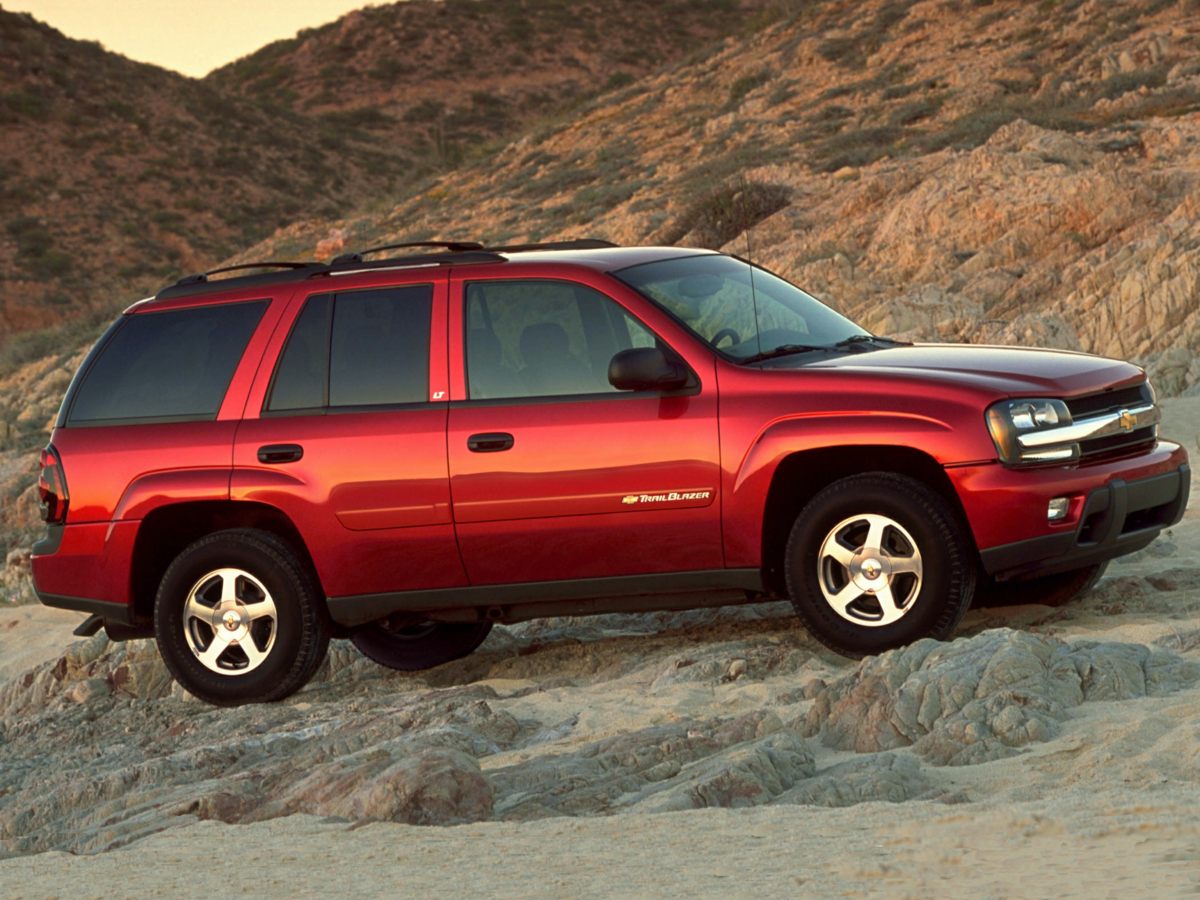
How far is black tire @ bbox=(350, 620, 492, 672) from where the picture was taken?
915 cm

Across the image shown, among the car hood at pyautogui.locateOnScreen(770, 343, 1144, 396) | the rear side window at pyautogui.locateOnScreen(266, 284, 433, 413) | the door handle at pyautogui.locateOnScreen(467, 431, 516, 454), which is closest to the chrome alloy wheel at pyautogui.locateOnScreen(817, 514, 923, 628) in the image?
the car hood at pyautogui.locateOnScreen(770, 343, 1144, 396)

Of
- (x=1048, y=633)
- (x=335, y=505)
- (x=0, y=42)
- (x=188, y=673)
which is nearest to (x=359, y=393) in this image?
(x=335, y=505)

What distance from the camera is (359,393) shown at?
26.5ft

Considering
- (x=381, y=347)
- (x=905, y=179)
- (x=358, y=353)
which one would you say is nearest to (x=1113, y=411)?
(x=381, y=347)

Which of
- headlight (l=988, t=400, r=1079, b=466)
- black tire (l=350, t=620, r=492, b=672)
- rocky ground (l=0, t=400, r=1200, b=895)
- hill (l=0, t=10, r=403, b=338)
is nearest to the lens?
rocky ground (l=0, t=400, r=1200, b=895)

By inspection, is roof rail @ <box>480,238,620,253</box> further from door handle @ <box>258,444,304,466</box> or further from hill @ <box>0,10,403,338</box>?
hill @ <box>0,10,403,338</box>

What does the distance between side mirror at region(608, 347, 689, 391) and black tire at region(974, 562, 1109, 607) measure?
1887mm

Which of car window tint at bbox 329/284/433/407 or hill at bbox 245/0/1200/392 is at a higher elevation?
hill at bbox 245/0/1200/392

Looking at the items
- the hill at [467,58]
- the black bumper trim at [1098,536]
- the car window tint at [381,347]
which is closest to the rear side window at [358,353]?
the car window tint at [381,347]

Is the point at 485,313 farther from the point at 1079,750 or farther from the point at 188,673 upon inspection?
the point at 1079,750

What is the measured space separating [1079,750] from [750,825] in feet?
3.79

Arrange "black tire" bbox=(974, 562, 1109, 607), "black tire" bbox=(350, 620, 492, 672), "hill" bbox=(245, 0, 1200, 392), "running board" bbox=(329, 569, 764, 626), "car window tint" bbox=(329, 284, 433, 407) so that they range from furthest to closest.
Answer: "hill" bbox=(245, 0, 1200, 392) → "black tire" bbox=(350, 620, 492, 672) → "black tire" bbox=(974, 562, 1109, 607) → "car window tint" bbox=(329, 284, 433, 407) → "running board" bbox=(329, 569, 764, 626)

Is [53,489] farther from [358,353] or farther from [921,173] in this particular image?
[921,173]

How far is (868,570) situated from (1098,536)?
3.03 feet
